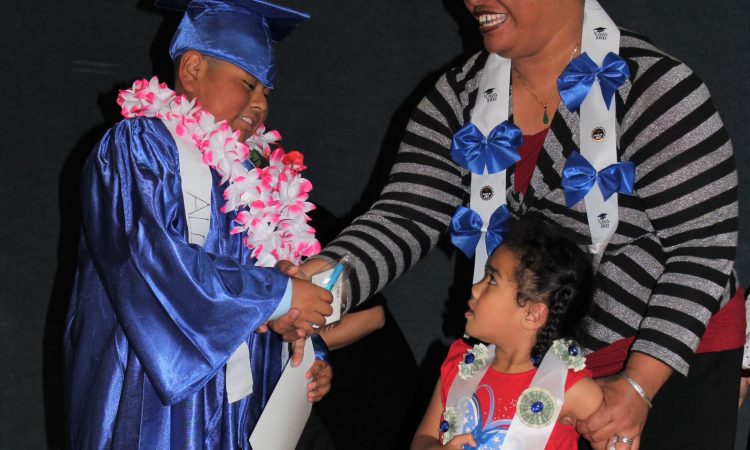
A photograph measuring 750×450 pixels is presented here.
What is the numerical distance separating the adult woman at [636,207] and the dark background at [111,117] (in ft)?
4.72

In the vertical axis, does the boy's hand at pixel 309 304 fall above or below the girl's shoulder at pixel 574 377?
below

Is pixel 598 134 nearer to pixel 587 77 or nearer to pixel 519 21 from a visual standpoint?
pixel 587 77

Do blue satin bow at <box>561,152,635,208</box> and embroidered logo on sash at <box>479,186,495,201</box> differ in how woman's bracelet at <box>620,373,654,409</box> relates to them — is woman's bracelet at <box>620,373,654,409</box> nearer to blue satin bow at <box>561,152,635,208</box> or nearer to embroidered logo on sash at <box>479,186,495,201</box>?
blue satin bow at <box>561,152,635,208</box>

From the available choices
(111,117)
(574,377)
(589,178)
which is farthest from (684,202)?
(111,117)

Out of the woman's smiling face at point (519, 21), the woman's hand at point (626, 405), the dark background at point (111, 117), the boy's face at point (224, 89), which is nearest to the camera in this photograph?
the woman's hand at point (626, 405)

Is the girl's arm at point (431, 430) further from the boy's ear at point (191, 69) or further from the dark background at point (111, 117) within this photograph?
the dark background at point (111, 117)

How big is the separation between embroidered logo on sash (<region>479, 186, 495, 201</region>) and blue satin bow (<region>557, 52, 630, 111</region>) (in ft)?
0.75

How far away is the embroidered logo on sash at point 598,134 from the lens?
70.8 inches

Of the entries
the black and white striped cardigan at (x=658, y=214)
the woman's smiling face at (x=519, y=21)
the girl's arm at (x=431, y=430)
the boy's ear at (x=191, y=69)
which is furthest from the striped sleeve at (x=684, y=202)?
the boy's ear at (x=191, y=69)

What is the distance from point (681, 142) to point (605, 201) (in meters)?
0.18

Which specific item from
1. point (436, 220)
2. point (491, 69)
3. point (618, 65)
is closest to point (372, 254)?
point (436, 220)

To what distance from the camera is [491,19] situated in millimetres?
1859

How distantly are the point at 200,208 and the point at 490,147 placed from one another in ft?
1.97

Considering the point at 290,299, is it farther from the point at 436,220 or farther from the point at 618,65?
the point at 618,65
